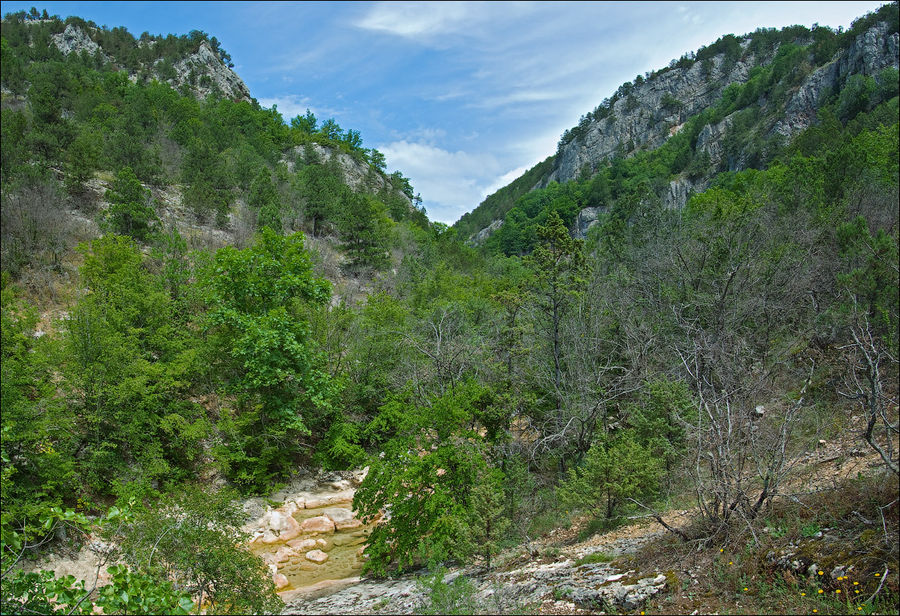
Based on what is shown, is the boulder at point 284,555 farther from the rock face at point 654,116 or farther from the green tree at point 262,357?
the rock face at point 654,116

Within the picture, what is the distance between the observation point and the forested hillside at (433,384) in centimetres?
690

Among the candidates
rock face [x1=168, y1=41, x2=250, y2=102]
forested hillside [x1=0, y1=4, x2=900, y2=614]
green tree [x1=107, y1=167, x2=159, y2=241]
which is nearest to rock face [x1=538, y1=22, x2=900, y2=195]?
forested hillside [x1=0, y1=4, x2=900, y2=614]

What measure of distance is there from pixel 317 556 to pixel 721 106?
339ft

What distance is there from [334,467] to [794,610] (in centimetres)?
1660

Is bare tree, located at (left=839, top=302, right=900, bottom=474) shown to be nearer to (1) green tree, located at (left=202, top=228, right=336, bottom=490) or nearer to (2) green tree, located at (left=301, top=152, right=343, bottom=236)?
(1) green tree, located at (left=202, top=228, right=336, bottom=490)

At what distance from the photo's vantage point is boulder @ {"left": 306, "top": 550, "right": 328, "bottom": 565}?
13395mm

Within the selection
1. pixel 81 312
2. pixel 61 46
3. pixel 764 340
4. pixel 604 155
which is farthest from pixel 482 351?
pixel 604 155

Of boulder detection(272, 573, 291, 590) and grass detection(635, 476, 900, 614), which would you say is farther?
boulder detection(272, 573, 291, 590)

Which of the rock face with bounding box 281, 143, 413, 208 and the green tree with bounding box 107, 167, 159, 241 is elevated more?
the rock face with bounding box 281, 143, 413, 208

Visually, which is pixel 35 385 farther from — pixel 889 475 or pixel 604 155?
pixel 604 155

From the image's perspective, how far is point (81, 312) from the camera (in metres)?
13.9

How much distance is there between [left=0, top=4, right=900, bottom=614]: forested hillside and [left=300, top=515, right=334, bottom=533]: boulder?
269 centimetres

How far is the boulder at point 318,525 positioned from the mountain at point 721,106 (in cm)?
4881

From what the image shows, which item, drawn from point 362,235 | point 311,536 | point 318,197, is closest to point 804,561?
point 311,536
